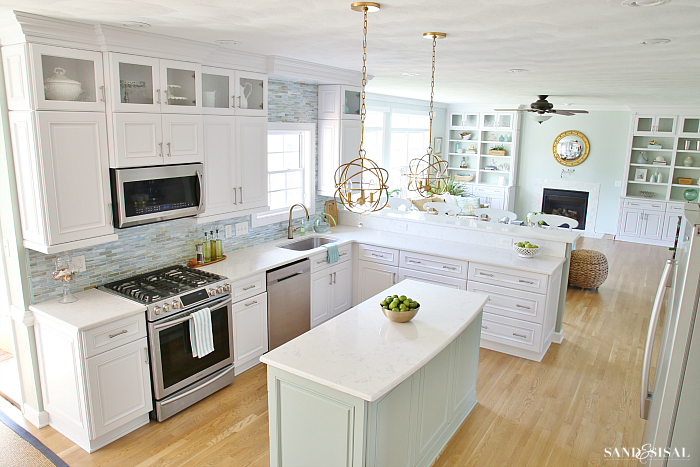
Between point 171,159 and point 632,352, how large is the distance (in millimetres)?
4748

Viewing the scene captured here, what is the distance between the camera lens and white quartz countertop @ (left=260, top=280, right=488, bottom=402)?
2.46 m

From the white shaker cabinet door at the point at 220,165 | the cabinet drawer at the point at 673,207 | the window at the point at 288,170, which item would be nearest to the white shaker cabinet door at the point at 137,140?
the white shaker cabinet door at the point at 220,165

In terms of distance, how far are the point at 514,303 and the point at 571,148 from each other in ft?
21.9

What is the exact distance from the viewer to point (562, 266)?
4.90 meters

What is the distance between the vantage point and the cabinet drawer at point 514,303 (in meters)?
4.52

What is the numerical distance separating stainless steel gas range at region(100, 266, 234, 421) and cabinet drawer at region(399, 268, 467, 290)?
2.04m

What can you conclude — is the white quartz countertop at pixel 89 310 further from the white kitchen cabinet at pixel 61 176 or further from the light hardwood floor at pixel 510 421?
the light hardwood floor at pixel 510 421

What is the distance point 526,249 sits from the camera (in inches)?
190

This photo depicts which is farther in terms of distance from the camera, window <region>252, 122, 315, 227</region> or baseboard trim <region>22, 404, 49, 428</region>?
window <region>252, 122, 315, 227</region>

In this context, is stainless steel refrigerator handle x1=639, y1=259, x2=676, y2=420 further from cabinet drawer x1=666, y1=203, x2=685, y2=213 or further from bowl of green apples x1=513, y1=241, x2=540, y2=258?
cabinet drawer x1=666, y1=203, x2=685, y2=213

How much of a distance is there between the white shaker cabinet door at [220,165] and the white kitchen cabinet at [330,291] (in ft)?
4.03

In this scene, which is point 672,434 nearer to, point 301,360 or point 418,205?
point 301,360

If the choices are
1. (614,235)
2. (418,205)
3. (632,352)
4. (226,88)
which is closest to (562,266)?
(632,352)

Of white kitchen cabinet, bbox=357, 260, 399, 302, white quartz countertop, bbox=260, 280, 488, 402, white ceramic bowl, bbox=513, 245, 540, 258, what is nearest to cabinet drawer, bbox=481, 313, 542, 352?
white ceramic bowl, bbox=513, 245, 540, 258
